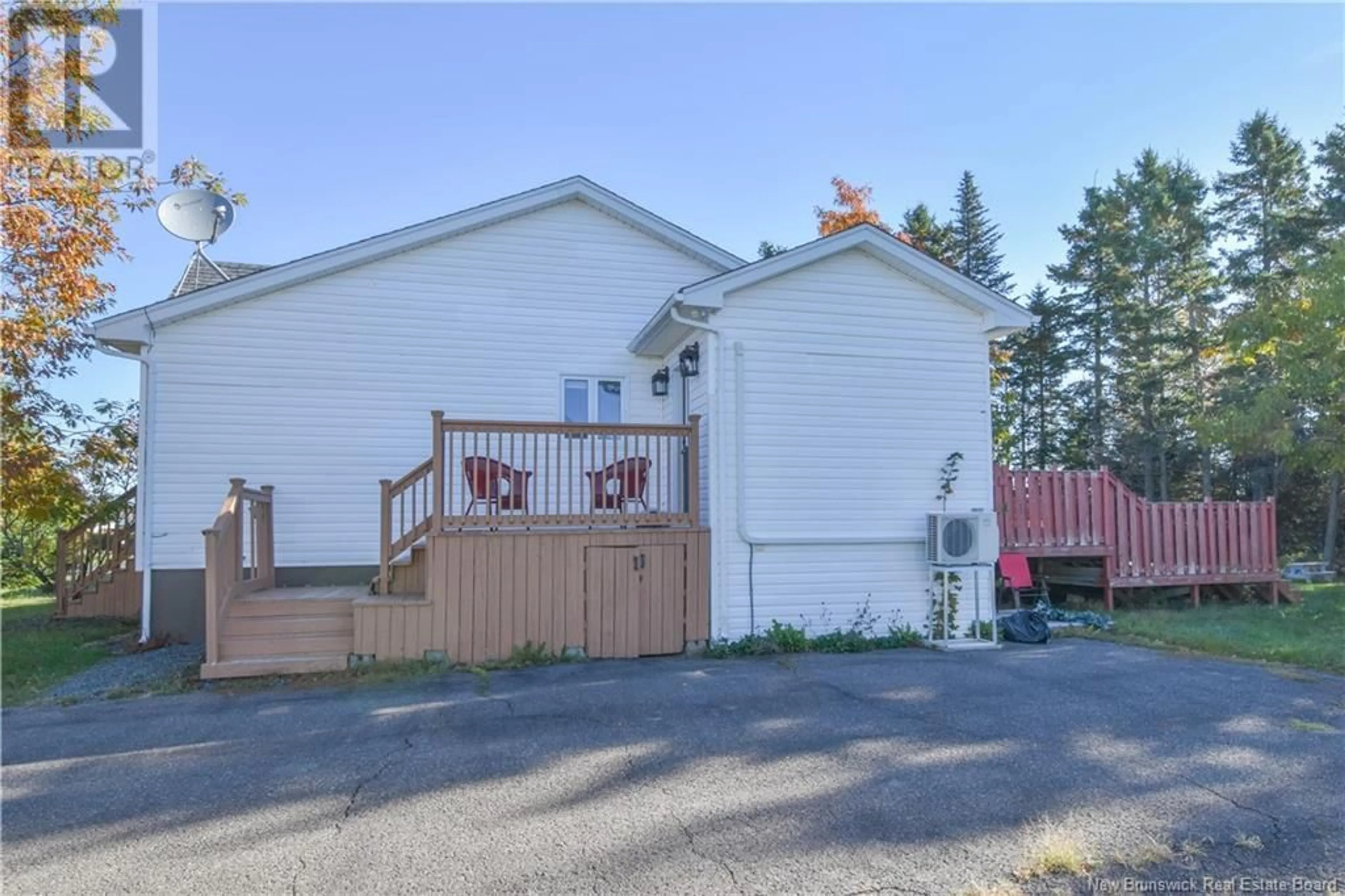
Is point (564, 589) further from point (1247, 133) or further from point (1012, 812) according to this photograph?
point (1247, 133)

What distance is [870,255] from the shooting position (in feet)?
27.2

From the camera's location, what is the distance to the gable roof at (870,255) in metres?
7.63

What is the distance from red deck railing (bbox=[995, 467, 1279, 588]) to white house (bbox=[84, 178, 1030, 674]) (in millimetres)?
2248

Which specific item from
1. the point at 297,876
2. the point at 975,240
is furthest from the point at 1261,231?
the point at 297,876

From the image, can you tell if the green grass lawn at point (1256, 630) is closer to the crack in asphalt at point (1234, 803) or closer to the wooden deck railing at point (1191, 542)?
the wooden deck railing at point (1191, 542)

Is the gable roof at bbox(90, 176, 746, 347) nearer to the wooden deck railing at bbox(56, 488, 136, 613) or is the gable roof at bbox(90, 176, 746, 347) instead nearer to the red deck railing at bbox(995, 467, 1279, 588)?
the wooden deck railing at bbox(56, 488, 136, 613)

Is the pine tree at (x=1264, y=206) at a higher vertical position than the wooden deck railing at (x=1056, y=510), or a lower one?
higher

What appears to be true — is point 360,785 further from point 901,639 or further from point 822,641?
point 901,639

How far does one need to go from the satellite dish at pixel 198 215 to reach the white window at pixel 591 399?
5.92 m

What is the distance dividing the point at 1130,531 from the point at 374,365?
35.8ft

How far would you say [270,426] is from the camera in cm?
859

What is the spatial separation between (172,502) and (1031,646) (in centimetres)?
978

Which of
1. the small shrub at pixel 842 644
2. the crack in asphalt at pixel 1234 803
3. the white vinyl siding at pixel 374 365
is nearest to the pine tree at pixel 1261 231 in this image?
the small shrub at pixel 842 644

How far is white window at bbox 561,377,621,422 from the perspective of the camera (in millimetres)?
9570
